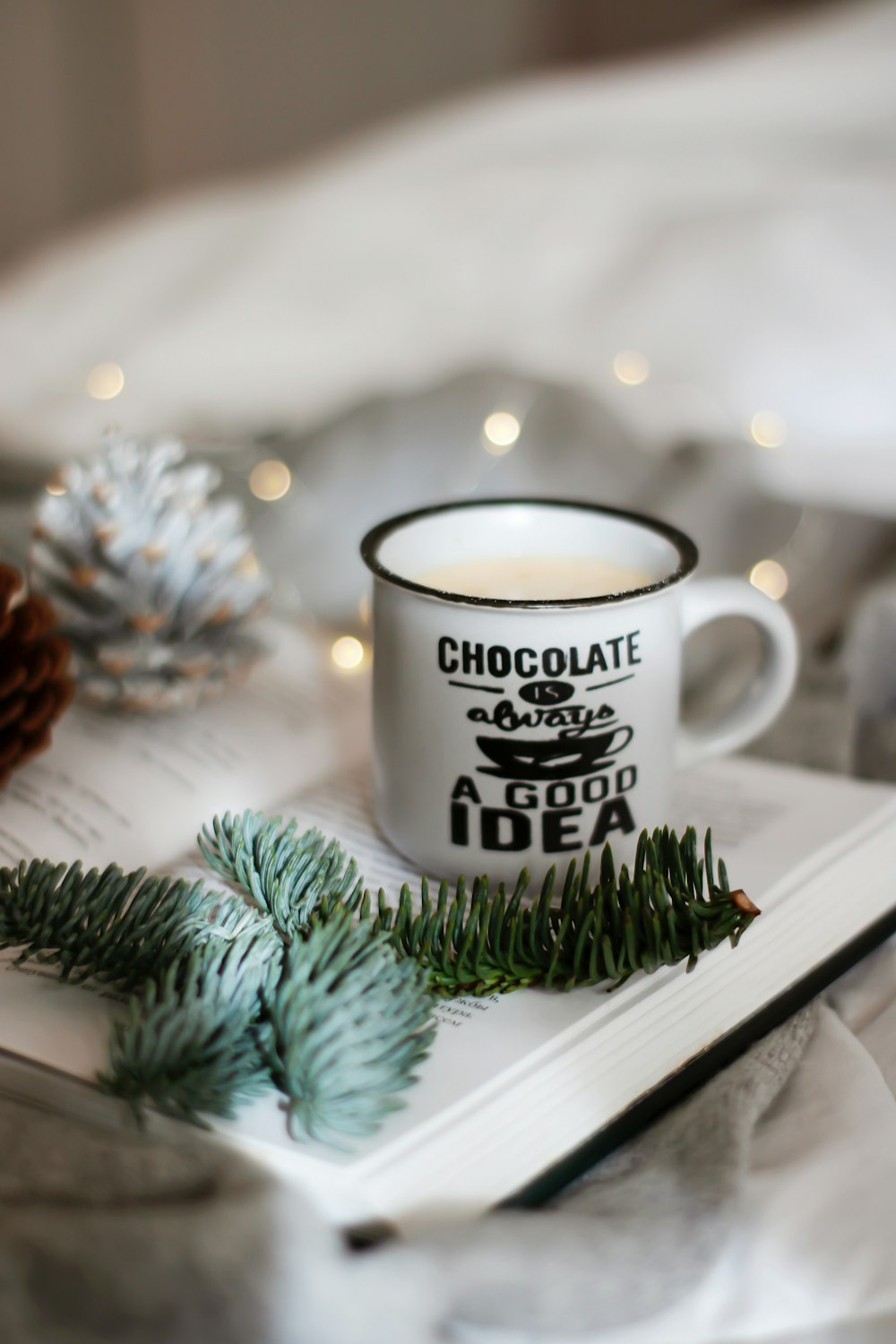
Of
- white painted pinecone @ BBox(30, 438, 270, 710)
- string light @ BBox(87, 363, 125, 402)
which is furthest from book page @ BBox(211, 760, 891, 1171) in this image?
string light @ BBox(87, 363, 125, 402)

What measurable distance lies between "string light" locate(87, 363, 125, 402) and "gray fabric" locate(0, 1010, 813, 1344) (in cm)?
66

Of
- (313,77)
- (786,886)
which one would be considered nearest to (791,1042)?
(786,886)

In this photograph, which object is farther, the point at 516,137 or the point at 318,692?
the point at 516,137

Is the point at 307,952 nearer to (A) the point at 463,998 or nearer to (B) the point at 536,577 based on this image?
(A) the point at 463,998

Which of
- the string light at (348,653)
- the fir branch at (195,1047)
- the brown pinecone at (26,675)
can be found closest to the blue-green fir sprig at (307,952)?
the fir branch at (195,1047)

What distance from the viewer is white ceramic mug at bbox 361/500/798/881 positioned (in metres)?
0.44

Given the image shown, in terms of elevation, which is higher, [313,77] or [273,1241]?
[313,77]

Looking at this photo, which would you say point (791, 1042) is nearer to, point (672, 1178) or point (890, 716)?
point (672, 1178)

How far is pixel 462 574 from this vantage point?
506 millimetres

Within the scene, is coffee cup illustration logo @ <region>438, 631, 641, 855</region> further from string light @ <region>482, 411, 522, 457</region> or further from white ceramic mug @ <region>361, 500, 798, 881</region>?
string light @ <region>482, 411, 522, 457</region>

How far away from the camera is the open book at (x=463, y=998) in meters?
0.33

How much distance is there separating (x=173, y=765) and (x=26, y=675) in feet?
0.28

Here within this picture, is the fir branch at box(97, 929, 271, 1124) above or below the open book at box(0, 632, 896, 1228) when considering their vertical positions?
above

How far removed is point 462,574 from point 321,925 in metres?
0.18
